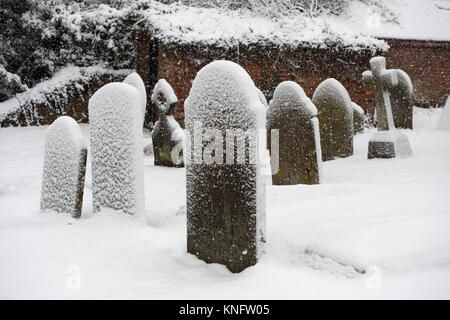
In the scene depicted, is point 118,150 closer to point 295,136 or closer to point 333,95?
point 295,136

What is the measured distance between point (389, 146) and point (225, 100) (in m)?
4.96

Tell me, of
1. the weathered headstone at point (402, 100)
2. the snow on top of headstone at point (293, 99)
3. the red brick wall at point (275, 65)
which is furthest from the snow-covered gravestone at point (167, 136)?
the weathered headstone at point (402, 100)

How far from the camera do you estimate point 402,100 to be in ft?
34.8

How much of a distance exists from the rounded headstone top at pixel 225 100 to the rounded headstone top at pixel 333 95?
490 cm

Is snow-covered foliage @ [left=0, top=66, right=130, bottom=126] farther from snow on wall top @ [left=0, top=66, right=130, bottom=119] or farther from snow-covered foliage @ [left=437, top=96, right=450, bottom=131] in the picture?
A: snow-covered foliage @ [left=437, top=96, right=450, bottom=131]


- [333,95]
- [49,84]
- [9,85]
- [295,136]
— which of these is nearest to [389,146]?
Answer: [333,95]

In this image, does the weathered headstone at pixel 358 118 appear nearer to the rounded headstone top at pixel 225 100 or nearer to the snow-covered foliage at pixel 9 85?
the rounded headstone top at pixel 225 100

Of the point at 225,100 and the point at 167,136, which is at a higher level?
the point at 225,100

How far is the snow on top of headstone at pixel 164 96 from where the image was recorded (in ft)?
26.0

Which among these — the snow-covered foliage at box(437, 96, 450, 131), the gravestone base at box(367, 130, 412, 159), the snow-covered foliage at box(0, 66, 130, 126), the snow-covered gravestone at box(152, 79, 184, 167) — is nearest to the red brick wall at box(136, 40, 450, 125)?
the snow-covered foliage at box(0, 66, 130, 126)

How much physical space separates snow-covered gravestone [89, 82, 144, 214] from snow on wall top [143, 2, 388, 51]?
766 cm
